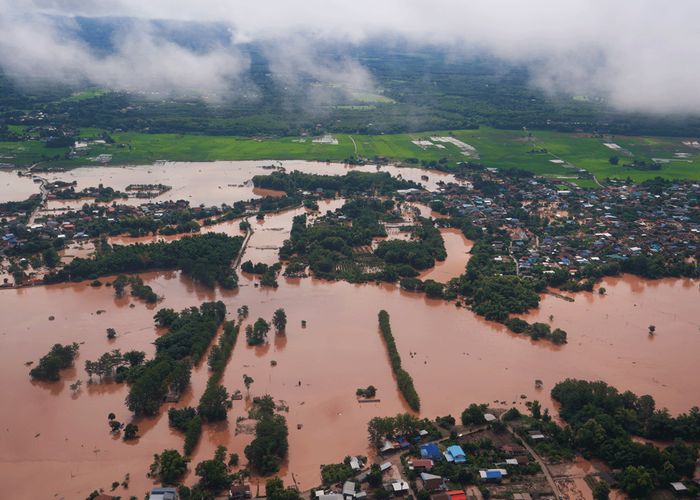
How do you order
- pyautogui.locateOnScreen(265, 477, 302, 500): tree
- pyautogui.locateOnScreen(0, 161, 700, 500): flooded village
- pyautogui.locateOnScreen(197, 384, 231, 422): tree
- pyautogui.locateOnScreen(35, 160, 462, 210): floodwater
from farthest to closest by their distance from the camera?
pyautogui.locateOnScreen(35, 160, 462, 210): floodwater < pyautogui.locateOnScreen(197, 384, 231, 422): tree < pyautogui.locateOnScreen(0, 161, 700, 500): flooded village < pyautogui.locateOnScreen(265, 477, 302, 500): tree

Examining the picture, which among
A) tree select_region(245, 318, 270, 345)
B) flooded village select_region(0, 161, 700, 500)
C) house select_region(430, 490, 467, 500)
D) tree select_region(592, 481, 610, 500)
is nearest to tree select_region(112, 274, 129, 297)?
flooded village select_region(0, 161, 700, 500)

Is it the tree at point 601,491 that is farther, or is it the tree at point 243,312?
the tree at point 243,312

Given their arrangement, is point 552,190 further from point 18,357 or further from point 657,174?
point 18,357

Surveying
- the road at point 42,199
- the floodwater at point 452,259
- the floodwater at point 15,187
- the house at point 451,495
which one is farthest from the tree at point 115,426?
the floodwater at point 15,187

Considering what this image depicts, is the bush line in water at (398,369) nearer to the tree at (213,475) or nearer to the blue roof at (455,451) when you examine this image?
the blue roof at (455,451)

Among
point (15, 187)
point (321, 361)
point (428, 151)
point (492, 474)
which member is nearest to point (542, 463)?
point (492, 474)

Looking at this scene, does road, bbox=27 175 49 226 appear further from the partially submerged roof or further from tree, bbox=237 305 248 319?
the partially submerged roof

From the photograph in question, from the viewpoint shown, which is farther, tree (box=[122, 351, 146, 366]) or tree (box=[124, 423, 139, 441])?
tree (box=[122, 351, 146, 366])
